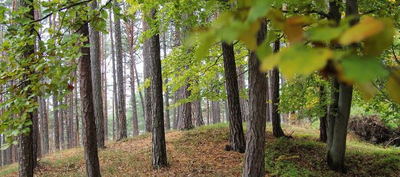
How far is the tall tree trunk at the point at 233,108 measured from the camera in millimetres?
9359

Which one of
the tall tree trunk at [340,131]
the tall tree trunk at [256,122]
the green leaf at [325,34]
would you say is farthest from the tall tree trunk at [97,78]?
the green leaf at [325,34]

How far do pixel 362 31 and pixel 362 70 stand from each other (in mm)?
74

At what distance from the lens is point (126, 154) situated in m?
10.8

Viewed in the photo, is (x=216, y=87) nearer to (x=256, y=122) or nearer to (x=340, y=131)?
(x=340, y=131)

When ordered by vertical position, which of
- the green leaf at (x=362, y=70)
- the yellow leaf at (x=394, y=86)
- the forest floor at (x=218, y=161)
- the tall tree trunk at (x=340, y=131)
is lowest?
the forest floor at (x=218, y=161)

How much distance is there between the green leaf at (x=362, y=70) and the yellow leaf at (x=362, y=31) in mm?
47

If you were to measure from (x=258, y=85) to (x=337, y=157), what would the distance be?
4.08m

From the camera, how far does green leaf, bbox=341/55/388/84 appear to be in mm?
527

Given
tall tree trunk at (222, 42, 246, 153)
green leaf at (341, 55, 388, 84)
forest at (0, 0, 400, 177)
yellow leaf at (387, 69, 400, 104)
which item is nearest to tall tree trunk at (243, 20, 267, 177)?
forest at (0, 0, 400, 177)

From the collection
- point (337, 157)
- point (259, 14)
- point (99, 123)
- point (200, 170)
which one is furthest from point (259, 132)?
point (99, 123)

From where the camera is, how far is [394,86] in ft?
2.18

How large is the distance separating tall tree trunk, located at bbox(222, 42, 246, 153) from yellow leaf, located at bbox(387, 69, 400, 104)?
8.72m

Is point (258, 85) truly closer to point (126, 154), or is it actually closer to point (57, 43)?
point (57, 43)

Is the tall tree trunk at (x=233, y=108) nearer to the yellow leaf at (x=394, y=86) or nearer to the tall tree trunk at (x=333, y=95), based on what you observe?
the tall tree trunk at (x=333, y=95)
